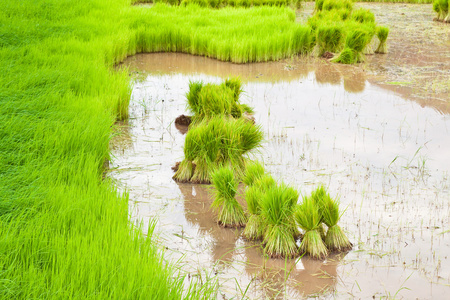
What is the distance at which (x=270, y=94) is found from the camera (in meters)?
6.16

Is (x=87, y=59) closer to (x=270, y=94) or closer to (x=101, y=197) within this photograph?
(x=270, y=94)

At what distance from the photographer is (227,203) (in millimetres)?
3297

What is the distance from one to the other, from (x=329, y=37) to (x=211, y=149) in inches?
184

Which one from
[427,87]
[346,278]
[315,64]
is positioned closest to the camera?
[346,278]

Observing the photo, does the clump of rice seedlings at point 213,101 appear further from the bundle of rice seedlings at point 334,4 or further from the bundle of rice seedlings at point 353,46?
the bundle of rice seedlings at point 334,4

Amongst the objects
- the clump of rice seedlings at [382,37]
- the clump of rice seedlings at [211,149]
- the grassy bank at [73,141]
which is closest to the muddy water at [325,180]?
the clump of rice seedlings at [211,149]

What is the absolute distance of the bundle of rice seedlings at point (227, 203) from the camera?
3271mm

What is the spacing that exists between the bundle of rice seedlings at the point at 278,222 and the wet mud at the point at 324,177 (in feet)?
0.23

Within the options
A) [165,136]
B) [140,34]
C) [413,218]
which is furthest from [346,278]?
[140,34]

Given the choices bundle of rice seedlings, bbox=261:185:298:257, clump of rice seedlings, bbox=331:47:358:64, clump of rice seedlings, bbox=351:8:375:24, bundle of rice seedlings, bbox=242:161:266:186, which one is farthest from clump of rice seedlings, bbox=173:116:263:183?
clump of rice seedlings, bbox=351:8:375:24

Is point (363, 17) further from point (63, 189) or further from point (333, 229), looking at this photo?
point (63, 189)

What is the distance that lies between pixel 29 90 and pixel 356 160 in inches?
107

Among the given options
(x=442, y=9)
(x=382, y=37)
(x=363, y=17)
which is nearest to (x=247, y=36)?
(x=382, y=37)

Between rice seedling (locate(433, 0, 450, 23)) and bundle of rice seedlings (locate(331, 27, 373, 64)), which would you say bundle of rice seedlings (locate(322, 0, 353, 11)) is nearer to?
rice seedling (locate(433, 0, 450, 23))
